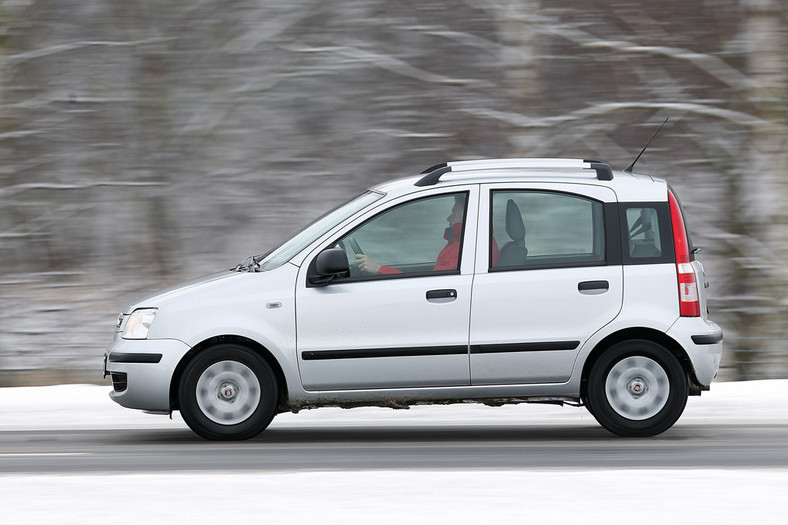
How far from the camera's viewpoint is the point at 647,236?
7.98 m

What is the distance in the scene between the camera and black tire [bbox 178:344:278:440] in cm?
788

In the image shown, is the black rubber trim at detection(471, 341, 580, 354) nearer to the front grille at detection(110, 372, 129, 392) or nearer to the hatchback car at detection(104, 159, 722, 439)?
the hatchback car at detection(104, 159, 722, 439)

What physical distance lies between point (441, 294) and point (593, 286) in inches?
37.7

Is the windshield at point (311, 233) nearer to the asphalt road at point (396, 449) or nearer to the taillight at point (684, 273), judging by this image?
the asphalt road at point (396, 449)

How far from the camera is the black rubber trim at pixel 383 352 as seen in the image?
7.82 meters

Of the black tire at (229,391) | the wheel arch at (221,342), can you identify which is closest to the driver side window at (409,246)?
the wheel arch at (221,342)

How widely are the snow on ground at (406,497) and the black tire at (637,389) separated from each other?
113 centimetres

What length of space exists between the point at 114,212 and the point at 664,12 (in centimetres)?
698

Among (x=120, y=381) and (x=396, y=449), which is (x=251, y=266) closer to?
(x=120, y=381)

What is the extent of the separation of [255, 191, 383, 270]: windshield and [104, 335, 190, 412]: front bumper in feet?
2.64

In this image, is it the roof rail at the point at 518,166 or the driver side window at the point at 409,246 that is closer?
the driver side window at the point at 409,246

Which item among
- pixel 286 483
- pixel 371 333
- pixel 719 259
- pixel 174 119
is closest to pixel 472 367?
pixel 371 333

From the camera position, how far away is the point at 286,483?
6.34 m

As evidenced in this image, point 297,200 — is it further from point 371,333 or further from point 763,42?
point 371,333
